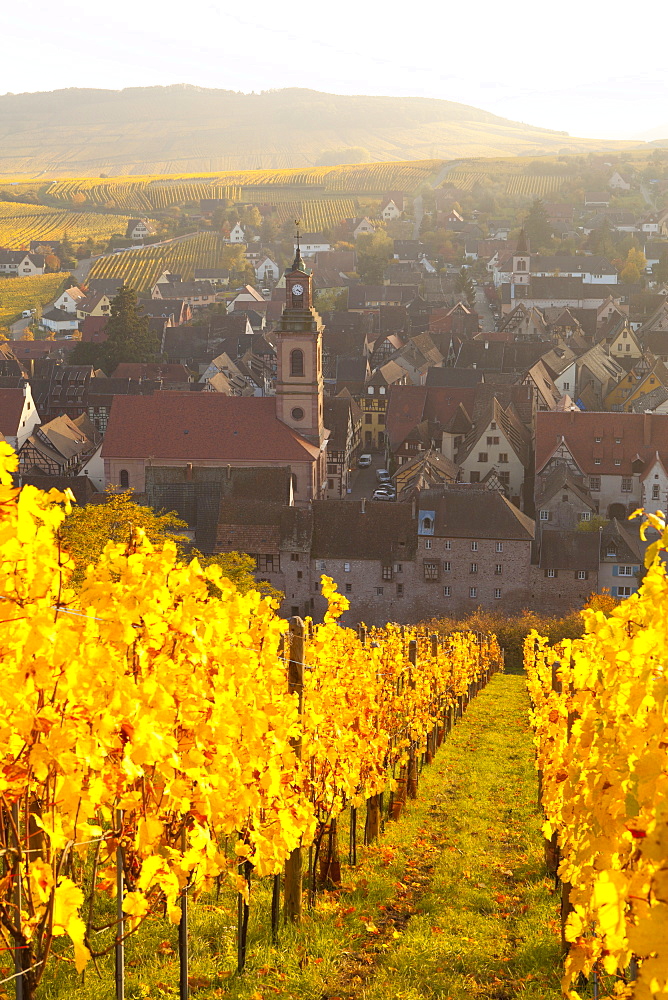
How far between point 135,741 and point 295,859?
5306 mm

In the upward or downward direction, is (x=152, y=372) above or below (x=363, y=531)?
above

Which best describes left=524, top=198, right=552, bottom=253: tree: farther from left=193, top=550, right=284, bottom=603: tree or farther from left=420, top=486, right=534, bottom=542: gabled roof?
left=193, top=550, right=284, bottom=603: tree


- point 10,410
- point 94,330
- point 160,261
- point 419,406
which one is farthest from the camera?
point 160,261

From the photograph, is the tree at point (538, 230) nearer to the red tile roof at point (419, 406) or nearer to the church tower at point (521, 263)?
the church tower at point (521, 263)

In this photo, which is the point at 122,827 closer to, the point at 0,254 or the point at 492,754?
the point at 492,754

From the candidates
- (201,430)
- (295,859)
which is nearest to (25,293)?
(201,430)

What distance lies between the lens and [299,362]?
57312 millimetres

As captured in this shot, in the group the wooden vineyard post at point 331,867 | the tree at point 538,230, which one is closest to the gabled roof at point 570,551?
the wooden vineyard post at point 331,867

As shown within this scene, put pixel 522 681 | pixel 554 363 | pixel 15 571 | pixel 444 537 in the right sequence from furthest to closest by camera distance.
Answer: pixel 554 363, pixel 444 537, pixel 522 681, pixel 15 571

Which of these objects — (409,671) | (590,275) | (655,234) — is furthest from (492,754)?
(655,234)

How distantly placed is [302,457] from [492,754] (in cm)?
3431

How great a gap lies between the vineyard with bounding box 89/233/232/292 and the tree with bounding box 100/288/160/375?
5182cm

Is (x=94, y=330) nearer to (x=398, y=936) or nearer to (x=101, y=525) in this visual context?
(x=101, y=525)

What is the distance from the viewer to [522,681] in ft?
125
